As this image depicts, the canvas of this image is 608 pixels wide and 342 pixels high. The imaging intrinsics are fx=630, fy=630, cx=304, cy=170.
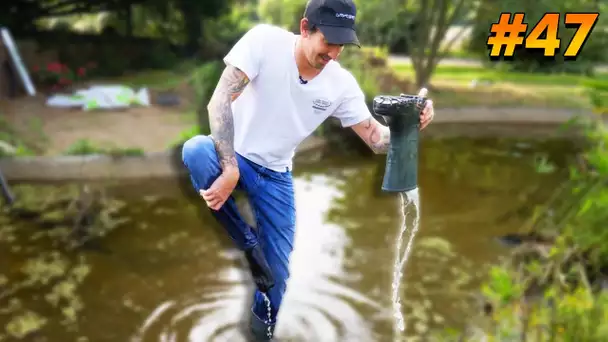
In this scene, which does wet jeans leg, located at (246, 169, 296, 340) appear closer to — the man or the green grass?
the man

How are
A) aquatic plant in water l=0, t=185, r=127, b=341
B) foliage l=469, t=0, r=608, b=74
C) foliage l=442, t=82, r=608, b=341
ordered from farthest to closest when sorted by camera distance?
1. foliage l=469, t=0, r=608, b=74
2. aquatic plant in water l=0, t=185, r=127, b=341
3. foliage l=442, t=82, r=608, b=341

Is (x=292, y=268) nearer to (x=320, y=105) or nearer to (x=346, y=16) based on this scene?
(x=320, y=105)

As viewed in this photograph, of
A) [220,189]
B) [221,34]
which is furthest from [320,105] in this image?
[221,34]

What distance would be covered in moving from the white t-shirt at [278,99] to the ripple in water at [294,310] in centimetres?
243

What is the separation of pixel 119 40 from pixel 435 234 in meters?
11.4

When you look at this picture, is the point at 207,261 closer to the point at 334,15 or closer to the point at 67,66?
the point at 334,15

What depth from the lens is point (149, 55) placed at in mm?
15961

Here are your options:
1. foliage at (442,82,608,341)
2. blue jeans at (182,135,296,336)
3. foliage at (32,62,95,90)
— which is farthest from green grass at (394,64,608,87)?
blue jeans at (182,135,296,336)

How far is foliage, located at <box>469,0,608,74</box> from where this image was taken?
696cm

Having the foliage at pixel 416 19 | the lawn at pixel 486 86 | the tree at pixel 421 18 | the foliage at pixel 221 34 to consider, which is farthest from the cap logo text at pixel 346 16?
the foliage at pixel 221 34

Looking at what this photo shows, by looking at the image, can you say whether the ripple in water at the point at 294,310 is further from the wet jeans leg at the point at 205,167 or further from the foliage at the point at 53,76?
the foliage at the point at 53,76

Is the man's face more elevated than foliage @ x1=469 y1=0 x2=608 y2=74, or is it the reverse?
the man's face

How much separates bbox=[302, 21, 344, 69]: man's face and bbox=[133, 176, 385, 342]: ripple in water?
2.85m

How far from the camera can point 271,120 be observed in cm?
243
